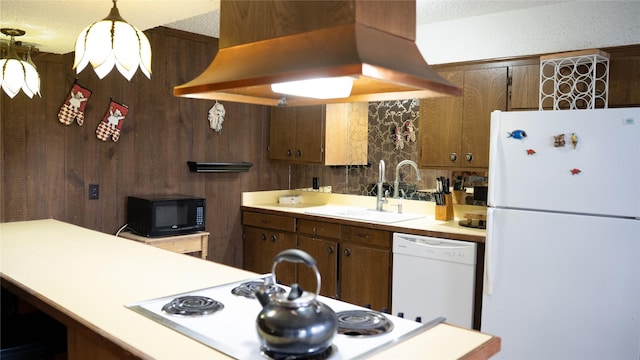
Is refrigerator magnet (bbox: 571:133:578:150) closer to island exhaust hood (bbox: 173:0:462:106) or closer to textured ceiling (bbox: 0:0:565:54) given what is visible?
island exhaust hood (bbox: 173:0:462:106)

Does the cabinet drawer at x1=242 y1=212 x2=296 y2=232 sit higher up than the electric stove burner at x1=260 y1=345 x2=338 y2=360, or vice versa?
the electric stove burner at x1=260 y1=345 x2=338 y2=360

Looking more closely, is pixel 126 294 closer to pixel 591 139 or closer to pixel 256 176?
pixel 591 139

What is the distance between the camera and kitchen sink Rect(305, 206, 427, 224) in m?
3.81

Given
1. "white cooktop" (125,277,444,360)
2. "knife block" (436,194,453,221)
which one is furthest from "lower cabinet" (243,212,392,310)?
"white cooktop" (125,277,444,360)

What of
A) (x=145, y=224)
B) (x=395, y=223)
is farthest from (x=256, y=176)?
(x=395, y=223)

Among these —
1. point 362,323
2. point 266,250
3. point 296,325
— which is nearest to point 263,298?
point 296,325

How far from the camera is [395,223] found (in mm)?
3615

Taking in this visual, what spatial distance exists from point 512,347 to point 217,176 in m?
2.73

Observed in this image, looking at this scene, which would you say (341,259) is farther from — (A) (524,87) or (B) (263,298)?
(B) (263,298)

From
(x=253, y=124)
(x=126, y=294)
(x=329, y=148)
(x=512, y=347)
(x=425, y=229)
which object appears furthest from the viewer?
(x=253, y=124)

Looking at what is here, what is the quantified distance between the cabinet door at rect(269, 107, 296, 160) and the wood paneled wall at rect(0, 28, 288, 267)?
0.08 m

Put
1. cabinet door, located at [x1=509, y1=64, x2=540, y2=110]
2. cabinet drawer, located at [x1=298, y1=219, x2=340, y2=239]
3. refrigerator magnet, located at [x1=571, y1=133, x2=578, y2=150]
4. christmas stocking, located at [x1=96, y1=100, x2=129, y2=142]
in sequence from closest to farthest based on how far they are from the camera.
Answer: refrigerator magnet, located at [x1=571, y1=133, x2=578, y2=150] < cabinet door, located at [x1=509, y1=64, x2=540, y2=110] < christmas stocking, located at [x1=96, y1=100, x2=129, y2=142] < cabinet drawer, located at [x1=298, y1=219, x2=340, y2=239]

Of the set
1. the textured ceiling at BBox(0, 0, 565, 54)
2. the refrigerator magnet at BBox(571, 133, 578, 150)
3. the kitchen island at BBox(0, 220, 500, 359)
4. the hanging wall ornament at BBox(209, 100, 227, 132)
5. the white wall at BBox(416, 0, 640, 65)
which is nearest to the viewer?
the kitchen island at BBox(0, 220, 500, 359)

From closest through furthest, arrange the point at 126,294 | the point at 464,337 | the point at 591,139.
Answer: the point at 464,337
the point at 126,294
the point at 591,139
